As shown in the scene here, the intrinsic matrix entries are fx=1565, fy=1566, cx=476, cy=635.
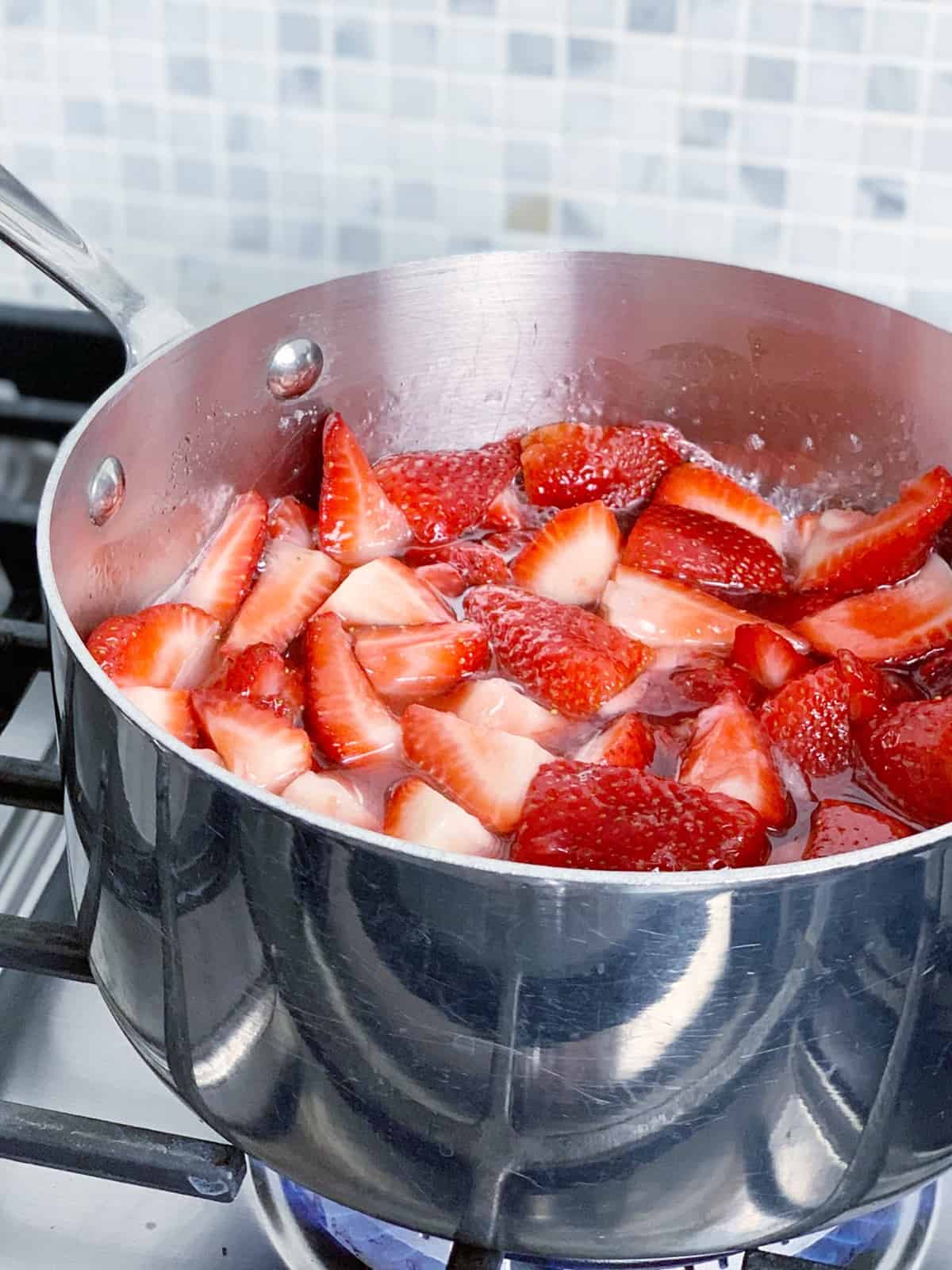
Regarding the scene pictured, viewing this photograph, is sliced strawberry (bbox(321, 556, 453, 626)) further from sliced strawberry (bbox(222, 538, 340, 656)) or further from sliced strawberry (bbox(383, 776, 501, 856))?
sliced strawberry (bbox(383, 776, 501, 856))

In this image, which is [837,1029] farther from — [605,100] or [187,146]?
[187,146]

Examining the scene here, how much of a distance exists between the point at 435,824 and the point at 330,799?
0.06 m

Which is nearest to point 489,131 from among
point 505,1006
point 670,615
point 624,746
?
point 670,615

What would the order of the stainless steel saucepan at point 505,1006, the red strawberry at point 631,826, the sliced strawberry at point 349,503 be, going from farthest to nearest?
the sliced strawberry at point 349,503 → the red strawberry at point 631,826 → the stainless steel saucepan at point 505,1006

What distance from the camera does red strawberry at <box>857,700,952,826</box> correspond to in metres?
0.69

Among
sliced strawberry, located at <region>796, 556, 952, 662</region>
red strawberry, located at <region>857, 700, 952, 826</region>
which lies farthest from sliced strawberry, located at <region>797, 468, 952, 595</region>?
red strawberry, located at <region>857, 700, 952, 826</region>

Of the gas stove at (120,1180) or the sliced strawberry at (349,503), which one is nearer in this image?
the gas stove at (120,1180)

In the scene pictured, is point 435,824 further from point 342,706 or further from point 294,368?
point 294,368

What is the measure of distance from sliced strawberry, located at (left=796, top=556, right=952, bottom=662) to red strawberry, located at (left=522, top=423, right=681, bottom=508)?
0.48 ft

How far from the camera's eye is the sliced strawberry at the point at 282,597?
832mm

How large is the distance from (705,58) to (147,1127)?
65cm

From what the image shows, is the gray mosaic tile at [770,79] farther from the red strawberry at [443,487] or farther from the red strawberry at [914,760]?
the red strawberry at [914,760]

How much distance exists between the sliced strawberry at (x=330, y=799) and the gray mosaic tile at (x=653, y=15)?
0.48 metres

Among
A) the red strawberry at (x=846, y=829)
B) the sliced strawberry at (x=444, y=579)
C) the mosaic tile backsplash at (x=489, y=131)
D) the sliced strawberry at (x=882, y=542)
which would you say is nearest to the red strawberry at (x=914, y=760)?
the red strawberry at (x=846, y=829)
